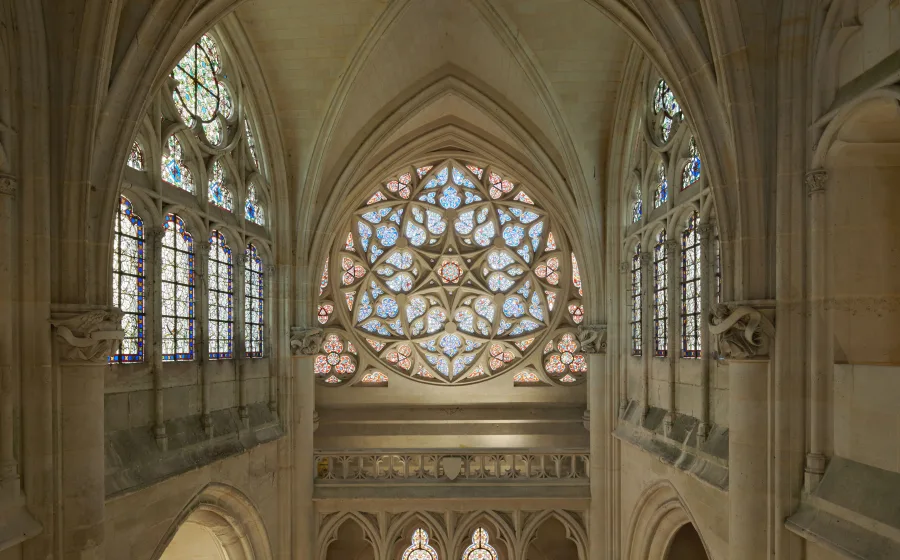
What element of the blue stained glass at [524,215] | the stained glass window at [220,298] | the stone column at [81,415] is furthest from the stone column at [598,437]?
the stone column at [81,415]

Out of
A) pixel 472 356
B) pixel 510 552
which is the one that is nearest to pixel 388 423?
pixel 472 356

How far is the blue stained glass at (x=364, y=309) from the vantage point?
14695 millimetres

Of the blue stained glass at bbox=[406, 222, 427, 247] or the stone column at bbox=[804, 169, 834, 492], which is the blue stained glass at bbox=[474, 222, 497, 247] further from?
the stone column at bbox=[804, 169, 834, 492]

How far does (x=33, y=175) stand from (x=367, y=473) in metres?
8.17

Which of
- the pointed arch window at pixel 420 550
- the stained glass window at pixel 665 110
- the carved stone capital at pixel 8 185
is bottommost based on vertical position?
the pointed arch window at pixel 420 550

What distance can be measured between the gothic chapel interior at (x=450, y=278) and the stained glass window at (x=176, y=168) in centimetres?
4

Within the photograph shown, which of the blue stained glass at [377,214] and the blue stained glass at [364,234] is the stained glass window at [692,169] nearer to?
the blue stained glass at [377,214]

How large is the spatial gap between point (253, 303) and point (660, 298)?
18.6ft

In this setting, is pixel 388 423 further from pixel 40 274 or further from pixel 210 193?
pixel 40 274

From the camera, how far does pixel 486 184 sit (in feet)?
48.2

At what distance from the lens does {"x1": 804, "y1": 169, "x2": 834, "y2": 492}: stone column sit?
5.18m

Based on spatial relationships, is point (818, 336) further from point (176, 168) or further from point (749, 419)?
point (176, 168)

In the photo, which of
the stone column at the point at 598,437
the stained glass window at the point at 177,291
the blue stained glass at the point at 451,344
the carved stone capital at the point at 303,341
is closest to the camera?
the stained glass window at the point at 177,291

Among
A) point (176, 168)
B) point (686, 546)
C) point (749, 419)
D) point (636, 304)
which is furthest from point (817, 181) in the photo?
point (176, 168)
